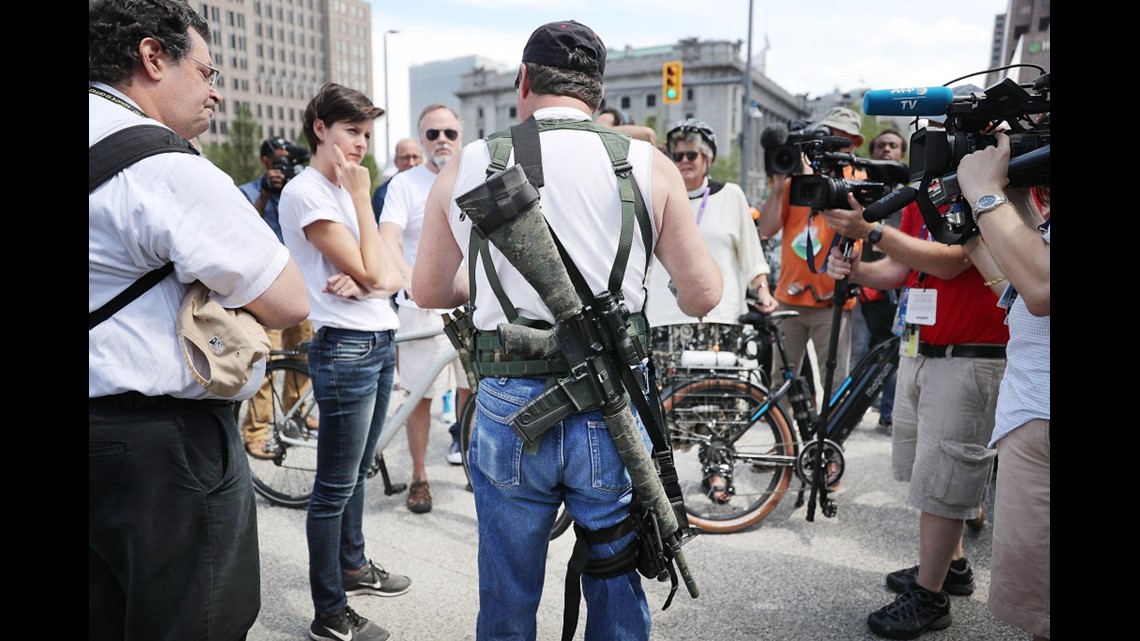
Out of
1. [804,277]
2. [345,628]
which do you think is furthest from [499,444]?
[804,277]

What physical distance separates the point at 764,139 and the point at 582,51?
7.47 feet

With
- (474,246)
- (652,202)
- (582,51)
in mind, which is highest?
(582,51)

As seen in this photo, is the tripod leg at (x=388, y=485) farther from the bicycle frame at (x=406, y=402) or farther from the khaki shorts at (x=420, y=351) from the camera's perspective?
the khaki shorts at (x=420, y=351)

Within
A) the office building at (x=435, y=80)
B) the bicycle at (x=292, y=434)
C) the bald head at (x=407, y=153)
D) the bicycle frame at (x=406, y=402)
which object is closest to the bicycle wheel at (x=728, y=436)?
the bicycle frame at (x=406, y=402)

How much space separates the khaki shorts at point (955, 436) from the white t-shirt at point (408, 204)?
281 centimetres

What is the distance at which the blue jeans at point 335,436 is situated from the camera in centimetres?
289

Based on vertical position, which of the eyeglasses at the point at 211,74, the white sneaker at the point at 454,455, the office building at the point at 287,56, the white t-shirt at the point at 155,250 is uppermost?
the office building at the point at 287,56

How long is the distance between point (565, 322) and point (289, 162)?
4251 mm

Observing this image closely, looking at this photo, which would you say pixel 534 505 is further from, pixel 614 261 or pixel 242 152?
pixel 242 152

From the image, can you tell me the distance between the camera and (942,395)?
2.94 metres

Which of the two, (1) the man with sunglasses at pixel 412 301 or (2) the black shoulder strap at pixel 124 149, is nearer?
(2) the black shoulder strap at pixel 124 149

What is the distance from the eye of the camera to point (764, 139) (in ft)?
12.9
